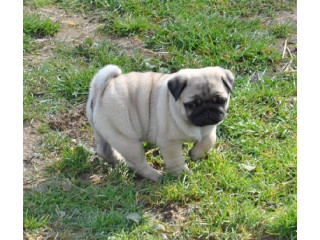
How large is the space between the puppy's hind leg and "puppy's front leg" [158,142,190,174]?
62cm

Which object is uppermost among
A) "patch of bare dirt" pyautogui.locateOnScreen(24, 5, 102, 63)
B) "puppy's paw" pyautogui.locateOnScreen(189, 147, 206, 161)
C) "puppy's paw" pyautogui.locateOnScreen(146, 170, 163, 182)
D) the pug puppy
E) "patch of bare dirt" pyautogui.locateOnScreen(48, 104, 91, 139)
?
the pug puppy

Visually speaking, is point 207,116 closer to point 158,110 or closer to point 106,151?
point 158,110

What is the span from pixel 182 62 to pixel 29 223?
10.8 feet

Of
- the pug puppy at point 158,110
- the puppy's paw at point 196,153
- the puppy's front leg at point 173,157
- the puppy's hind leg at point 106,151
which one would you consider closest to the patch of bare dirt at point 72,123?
the puppy's hind leg at point 106,151

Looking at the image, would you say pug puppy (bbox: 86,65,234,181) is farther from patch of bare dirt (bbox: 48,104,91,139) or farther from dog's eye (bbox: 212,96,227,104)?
patch of bare dirt (bbox: 48,104,91,139)

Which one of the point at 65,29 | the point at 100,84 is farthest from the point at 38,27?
the point at 100,84

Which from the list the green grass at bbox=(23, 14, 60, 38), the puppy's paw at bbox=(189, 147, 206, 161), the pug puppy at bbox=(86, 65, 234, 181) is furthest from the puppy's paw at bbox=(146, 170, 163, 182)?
the green grass at bbox=(23, 14, 60, 38)

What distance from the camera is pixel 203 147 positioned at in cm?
640

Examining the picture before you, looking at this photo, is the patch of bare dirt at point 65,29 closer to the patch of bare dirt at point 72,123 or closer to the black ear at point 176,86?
the patch of bare dirt at point 72,123

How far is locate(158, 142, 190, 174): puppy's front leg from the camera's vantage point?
20.4 ft

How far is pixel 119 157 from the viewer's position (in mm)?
6621

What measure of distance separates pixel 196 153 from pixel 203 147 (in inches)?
4.2

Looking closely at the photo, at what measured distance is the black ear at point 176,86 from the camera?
5.94 metres

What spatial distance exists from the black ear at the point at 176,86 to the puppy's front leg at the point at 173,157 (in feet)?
1.78
